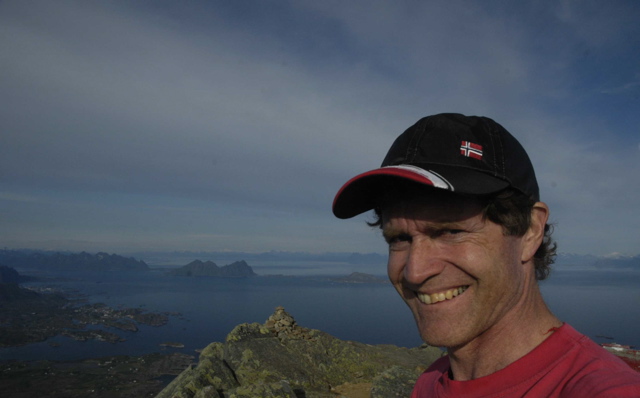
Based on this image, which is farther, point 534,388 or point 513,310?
point 513,310

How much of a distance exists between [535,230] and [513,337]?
0.63 m

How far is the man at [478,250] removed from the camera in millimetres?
1988

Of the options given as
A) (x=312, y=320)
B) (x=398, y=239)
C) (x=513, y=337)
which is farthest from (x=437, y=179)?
(x=312, y=320)

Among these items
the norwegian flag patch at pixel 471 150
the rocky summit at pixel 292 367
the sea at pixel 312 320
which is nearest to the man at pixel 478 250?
the norwegian flag patch at pixel 471 150

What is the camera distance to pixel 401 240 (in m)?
2.44

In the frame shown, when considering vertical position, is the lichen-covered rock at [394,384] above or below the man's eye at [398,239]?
below

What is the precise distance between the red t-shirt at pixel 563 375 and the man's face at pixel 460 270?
0.71 feet

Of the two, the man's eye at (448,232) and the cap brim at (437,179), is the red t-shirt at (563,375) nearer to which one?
the man's eye at (448,232)

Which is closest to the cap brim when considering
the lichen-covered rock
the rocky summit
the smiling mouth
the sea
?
the smiling mouth

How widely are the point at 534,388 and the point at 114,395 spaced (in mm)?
90818

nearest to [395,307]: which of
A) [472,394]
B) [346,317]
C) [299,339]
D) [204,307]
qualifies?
[346,317]

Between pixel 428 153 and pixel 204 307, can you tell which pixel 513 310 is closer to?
pixel 428 153

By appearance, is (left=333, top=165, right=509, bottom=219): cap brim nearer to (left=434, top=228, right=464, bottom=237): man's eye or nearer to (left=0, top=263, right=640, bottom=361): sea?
(left=434, top=228, right=464, bottom=237): man's eye

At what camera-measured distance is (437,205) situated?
2146mm
